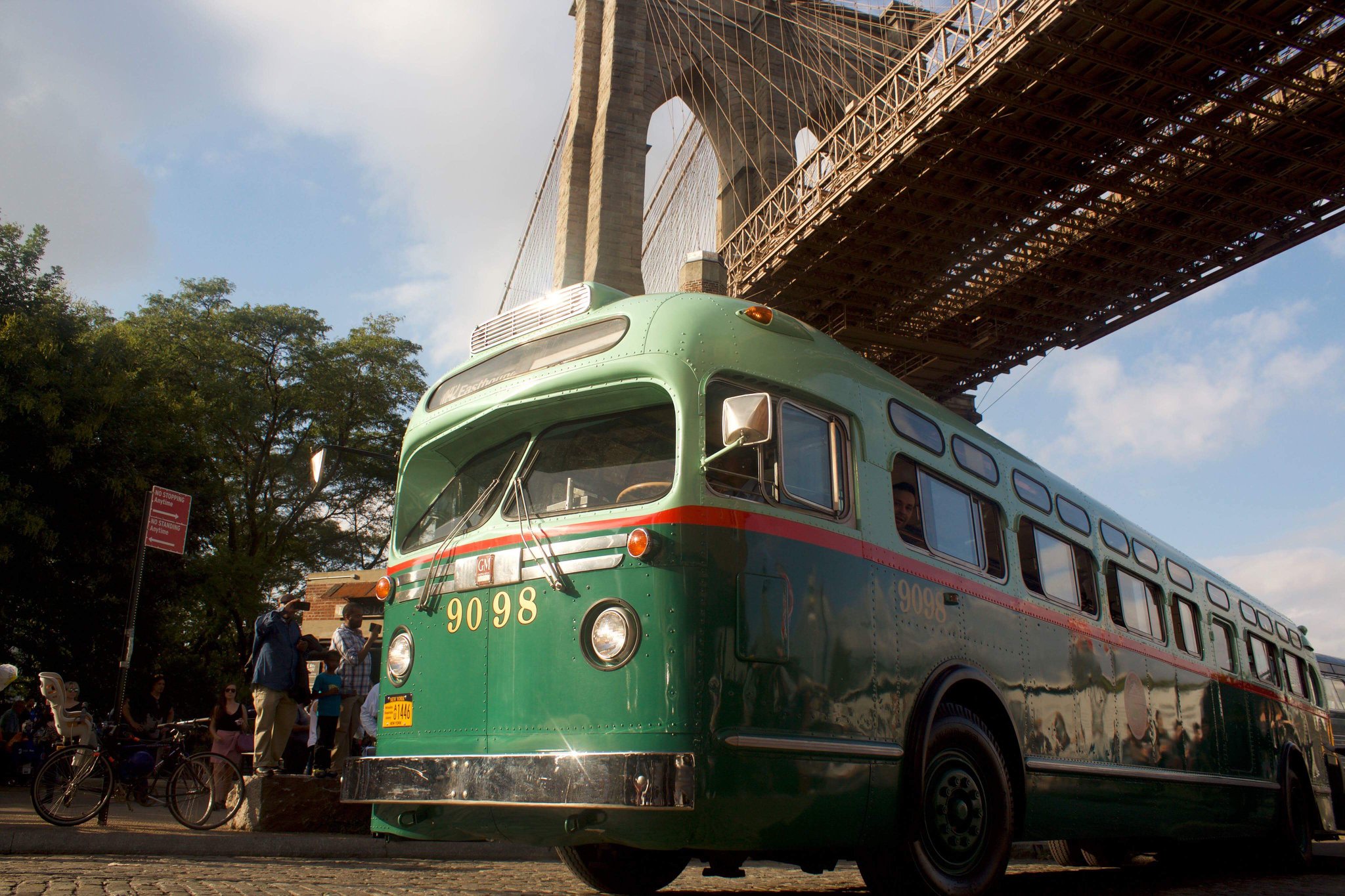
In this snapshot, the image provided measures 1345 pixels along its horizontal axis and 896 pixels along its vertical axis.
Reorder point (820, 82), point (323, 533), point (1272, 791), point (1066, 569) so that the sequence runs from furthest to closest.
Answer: point (323, 533)
point (820, 82)
point (1272, 791)
point (1066, 569)

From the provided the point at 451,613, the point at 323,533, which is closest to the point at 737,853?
the point at 451,613

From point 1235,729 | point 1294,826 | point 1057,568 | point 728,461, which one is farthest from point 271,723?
point 1294,826

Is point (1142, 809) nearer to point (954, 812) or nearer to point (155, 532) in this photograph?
point (954, 812)

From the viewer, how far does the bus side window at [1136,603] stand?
7250 millimetres

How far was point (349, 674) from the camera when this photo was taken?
9.52 meters

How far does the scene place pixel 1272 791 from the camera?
9016mm

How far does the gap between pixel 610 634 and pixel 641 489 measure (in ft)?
1.98

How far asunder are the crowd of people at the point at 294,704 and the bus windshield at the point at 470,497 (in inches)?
122

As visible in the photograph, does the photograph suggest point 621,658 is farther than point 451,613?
No

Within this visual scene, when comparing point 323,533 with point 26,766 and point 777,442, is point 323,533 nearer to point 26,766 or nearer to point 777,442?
point 26,766

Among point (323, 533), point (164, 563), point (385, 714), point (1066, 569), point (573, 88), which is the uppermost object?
point (573, 88)

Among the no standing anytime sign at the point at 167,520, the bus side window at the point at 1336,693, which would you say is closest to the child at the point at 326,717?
the no standing anytime sign at the point at 167,520

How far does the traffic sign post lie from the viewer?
8.94m

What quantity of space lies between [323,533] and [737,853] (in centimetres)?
3344
